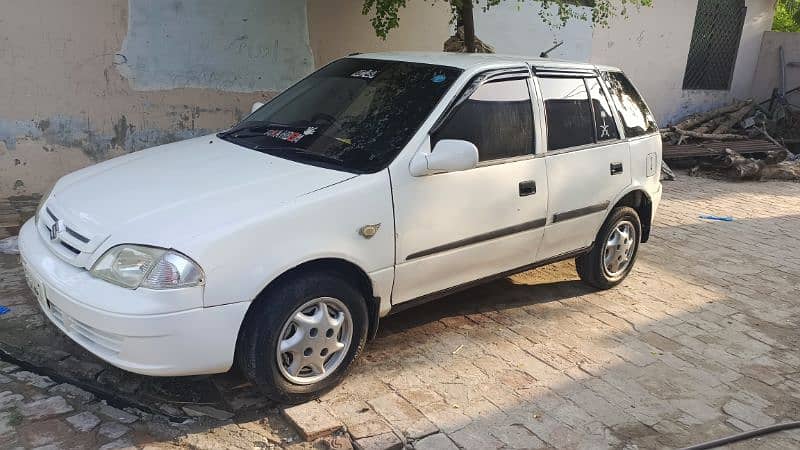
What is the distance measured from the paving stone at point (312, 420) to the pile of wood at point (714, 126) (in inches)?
392

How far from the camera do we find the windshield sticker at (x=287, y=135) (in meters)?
3.81

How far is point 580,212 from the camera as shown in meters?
4.52

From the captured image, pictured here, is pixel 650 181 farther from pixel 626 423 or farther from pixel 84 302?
pixel 84 302

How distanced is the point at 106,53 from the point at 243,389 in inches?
174

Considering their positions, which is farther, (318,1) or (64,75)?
(318,1)

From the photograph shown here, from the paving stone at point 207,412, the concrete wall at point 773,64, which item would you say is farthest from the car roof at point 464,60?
the concrete wall at point 773,64

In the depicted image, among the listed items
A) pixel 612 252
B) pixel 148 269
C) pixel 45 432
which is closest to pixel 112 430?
pixel 45 432

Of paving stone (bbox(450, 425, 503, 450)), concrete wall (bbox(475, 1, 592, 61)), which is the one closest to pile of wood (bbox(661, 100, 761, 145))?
concrete wall (bbox(475, 1, 592, 61))

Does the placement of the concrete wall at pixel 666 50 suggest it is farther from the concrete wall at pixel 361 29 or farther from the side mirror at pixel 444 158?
the side mirror at pixel 444 158

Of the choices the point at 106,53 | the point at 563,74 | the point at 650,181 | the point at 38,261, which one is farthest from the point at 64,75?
the point at 650,181

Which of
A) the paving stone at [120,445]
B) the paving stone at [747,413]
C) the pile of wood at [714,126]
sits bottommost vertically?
the paving stone at [747,413]

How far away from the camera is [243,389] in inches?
135

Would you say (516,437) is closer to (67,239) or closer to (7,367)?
(67,239)

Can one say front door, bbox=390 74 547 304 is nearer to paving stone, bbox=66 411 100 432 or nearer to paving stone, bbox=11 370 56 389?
paving stone, bbox=66 411 100 432
